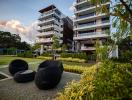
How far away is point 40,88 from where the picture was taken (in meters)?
9.28

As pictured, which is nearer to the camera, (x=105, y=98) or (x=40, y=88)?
(x=105, y=98)

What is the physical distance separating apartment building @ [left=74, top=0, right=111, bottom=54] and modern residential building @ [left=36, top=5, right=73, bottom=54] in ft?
39.2

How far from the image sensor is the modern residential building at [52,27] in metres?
59.6

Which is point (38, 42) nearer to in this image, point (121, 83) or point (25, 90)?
point (25, 90)

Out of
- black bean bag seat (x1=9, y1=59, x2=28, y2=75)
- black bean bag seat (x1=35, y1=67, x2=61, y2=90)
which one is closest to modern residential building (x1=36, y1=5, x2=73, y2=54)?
black bean bag seat (x1=9, y1=59, x2=28, y2=75)

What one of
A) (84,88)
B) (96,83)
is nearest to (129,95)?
(96,83)

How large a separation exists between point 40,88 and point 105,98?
702 cm

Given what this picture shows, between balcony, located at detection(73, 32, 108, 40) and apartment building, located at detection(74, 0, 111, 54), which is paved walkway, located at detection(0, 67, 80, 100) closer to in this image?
balcony, located at detection(73, 32, 108, 40)

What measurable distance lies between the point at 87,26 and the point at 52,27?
1739cm

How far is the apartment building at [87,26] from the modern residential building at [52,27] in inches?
471

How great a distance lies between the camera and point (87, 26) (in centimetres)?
4594

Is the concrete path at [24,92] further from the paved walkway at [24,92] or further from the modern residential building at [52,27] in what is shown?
the modern residential building at [52,27]

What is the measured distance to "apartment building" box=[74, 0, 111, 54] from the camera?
142 ft

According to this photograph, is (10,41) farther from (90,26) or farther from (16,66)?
(16,66)
